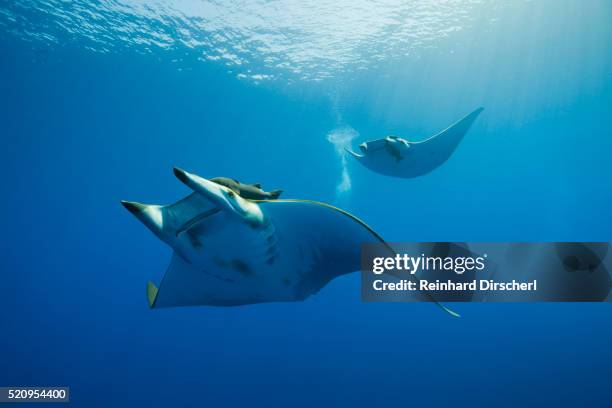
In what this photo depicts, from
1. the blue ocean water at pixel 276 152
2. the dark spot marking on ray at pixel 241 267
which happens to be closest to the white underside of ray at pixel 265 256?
the dark spot marking on ray at pixel 241 267

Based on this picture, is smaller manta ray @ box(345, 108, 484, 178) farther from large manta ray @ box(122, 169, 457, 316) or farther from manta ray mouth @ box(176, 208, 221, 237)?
manta ray mouth @ box(176, 208, 221, 237)

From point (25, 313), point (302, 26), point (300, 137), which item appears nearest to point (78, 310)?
point (25, 313)

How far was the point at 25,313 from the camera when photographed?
21766 mm

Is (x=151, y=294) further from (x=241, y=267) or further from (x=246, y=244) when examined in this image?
(x=246, y=244)

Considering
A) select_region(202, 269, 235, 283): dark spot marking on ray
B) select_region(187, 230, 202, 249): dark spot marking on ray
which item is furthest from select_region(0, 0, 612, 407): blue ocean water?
select_region(187, 230, 202, 249): dark spot marking on ray

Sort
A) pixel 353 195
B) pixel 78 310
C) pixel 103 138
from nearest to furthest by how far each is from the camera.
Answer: pixel 103 138
pixel 78 310
pixel 353 195

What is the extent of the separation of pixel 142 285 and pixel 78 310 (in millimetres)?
10072

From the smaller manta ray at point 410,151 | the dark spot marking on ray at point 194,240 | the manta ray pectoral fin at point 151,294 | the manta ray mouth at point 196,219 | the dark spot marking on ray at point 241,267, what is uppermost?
A: the smaller manta ray at point 410,151

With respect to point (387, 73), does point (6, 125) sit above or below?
below

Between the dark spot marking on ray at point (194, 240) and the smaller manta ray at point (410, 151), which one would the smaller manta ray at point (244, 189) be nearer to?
the dark spot marking on ray at point (194, 240)

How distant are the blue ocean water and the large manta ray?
404 inches

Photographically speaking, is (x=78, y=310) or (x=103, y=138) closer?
(x=103, y=138)

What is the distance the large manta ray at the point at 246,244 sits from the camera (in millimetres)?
2158

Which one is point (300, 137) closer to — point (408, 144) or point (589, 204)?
point (408, 144)
